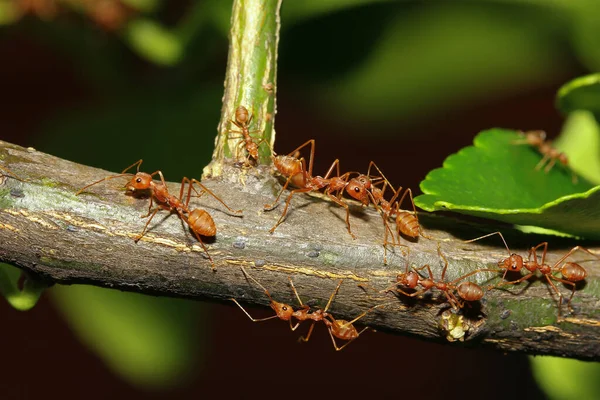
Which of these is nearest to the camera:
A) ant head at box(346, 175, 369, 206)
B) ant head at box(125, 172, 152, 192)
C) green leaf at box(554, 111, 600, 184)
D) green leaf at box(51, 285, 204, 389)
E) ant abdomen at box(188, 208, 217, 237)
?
ant abdomen at box(188, 208, 217, 237)

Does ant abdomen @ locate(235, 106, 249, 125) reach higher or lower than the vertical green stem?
lower

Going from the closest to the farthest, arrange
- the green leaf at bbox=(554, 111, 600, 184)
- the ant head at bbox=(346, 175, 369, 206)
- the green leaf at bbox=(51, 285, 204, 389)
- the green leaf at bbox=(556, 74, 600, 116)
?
the ant head at bbox=(346, 175, 369, 206) < the green leaf at bbox=(556, 74, 600, 116) < the green leaf at bbox=(554, 111, 600, 184) < the green leaf at bbox=(51, 285, 204, 389)

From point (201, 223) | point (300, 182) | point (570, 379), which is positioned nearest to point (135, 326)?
point (300, 182)

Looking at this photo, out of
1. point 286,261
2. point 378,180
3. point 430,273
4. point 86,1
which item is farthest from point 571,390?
point 86,1

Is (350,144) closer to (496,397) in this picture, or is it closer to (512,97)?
(512,97)

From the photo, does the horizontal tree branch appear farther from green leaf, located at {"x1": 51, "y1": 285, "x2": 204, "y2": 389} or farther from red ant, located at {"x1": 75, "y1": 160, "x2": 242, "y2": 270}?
green leaf, located at {"x1": 51, "y1": 285, "x2": 204, "y2": 389}

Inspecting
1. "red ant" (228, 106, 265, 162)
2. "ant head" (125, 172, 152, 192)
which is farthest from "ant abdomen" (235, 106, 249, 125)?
"ant head" (125, 172, 152, 192)

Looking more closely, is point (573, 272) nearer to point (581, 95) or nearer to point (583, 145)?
point (581, 95)
